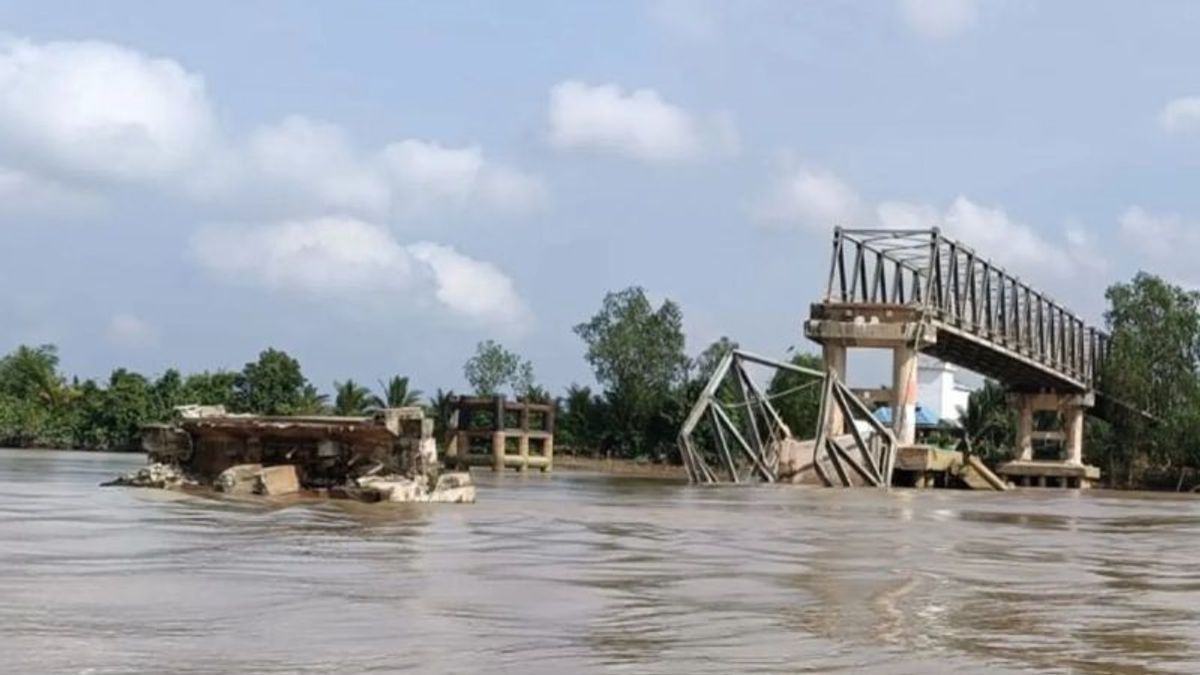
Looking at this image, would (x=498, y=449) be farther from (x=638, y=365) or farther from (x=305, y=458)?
(x=305, y=458)

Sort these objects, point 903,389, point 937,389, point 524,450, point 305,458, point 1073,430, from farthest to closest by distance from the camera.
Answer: point 937,389 → point 1073,430 → point 524,450 → point 903,389 → point 305,458

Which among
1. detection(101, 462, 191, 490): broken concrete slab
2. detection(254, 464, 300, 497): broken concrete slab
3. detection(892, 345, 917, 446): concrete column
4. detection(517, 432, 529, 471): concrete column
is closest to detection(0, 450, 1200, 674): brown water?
detection(254, 464, 300, 497): broken concrete slab

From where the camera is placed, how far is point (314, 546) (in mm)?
18469

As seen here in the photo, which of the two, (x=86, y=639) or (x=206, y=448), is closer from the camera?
(x=86, y=639)

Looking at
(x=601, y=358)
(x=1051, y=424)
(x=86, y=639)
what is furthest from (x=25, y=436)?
(x=86, y=639)

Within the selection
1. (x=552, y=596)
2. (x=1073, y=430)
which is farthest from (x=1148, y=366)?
(x=552, y=596)

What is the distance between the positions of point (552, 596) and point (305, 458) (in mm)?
20843

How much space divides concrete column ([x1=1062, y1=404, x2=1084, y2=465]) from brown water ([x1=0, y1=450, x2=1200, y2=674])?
66.8 meters

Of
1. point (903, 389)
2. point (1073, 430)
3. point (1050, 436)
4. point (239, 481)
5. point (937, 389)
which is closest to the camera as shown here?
point (239, 481)

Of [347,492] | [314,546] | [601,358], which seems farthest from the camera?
[601,358]

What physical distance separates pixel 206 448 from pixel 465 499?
20.4ft

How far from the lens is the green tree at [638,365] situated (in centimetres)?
10856

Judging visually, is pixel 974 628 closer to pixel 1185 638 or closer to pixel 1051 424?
pixel 1185 638

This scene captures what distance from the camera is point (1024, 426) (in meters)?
92.0
